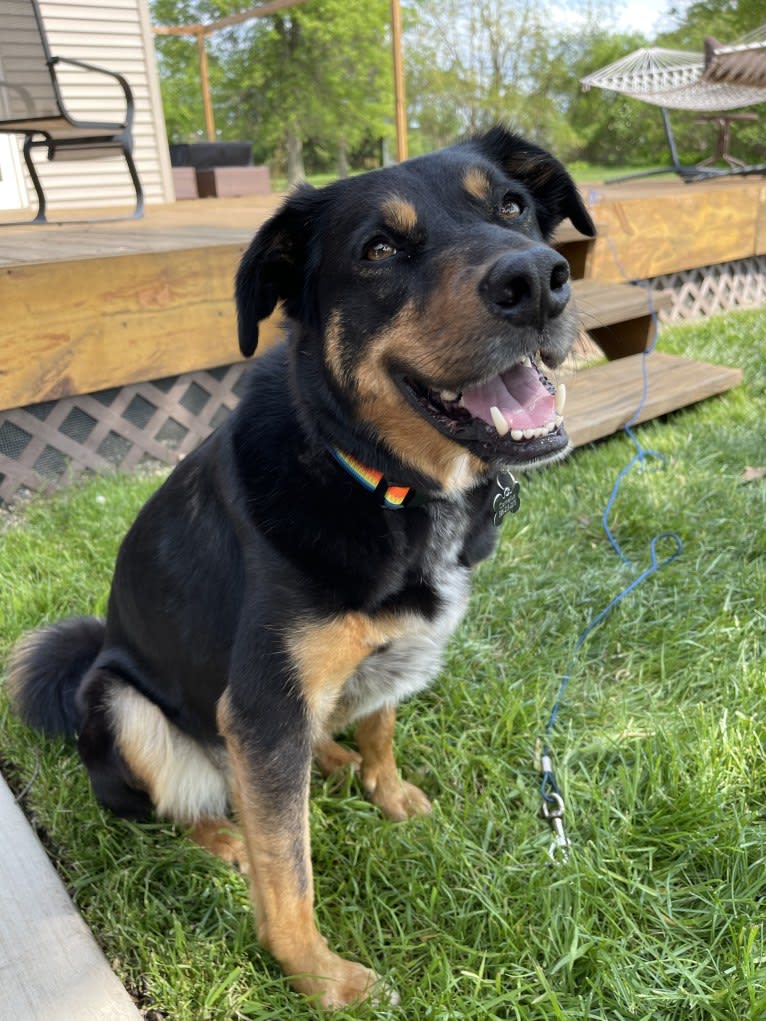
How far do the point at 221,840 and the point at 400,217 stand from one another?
171 centimetres

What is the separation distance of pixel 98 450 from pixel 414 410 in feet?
9.69

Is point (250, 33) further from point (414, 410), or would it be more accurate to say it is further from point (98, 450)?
point (414, 410)

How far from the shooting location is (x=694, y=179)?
9562 mm

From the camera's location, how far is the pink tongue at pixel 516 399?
5.86 feet

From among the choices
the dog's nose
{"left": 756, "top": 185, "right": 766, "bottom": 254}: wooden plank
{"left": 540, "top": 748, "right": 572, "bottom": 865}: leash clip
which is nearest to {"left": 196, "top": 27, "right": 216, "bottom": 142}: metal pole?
{"left": 756, "top": 185, "right": 766, "bottom": 254}: wooden plank

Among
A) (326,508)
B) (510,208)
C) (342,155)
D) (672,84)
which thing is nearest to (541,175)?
(510,208)

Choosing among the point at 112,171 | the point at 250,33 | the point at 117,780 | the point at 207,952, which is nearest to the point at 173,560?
the point at 117,780

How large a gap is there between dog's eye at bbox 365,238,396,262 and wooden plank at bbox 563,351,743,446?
8.18ft

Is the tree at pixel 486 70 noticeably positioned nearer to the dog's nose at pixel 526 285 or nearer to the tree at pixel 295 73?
the tree at pixel 295 73

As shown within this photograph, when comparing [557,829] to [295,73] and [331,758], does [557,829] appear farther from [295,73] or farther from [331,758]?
[295,73]

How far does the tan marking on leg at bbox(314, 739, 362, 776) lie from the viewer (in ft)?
8.07

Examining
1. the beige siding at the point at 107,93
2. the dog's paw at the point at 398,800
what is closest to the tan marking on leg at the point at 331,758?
the dog's paw at the point at 398,800

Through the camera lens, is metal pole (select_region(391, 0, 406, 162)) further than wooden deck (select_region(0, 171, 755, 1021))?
Yes

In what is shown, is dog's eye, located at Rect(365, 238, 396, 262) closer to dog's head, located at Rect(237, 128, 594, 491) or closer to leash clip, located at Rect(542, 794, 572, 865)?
dog's head, located at Rect(237, 128, 594, 491)
